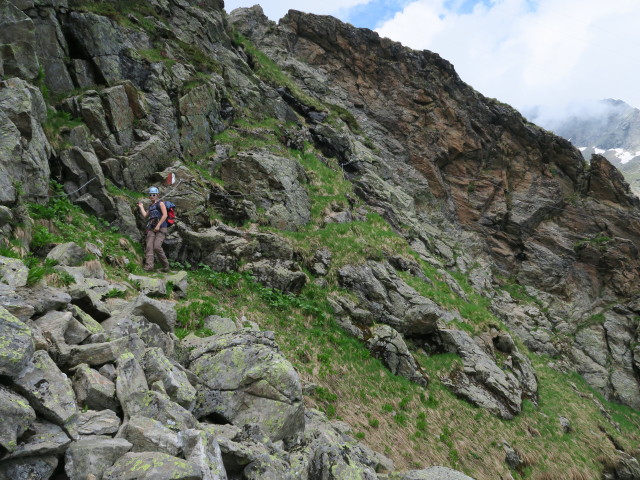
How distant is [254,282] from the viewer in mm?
17203

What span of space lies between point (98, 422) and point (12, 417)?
1197mm

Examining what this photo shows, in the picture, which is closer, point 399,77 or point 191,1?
point 191,1

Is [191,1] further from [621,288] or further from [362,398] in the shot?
[621,288]

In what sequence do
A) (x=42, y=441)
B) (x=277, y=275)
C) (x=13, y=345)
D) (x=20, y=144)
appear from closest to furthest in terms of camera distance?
(x=42, y=441), (x=13, y=345), (x=20, y=144), (x=277, y=275)

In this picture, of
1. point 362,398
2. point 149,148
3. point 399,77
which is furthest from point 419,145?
point 362,398

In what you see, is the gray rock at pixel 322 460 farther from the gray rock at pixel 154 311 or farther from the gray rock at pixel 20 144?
the gray rock at pixel 20 144

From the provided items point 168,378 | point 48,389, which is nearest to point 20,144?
point 168,378

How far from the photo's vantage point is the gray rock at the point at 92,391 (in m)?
5.34

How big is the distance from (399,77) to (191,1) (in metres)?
32.0

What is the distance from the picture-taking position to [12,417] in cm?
397

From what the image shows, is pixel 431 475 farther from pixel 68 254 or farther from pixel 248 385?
pixel 68 254

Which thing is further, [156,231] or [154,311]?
[156,231]

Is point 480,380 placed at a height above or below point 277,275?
below

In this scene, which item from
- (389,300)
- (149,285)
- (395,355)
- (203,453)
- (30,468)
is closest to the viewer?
(30,468)
